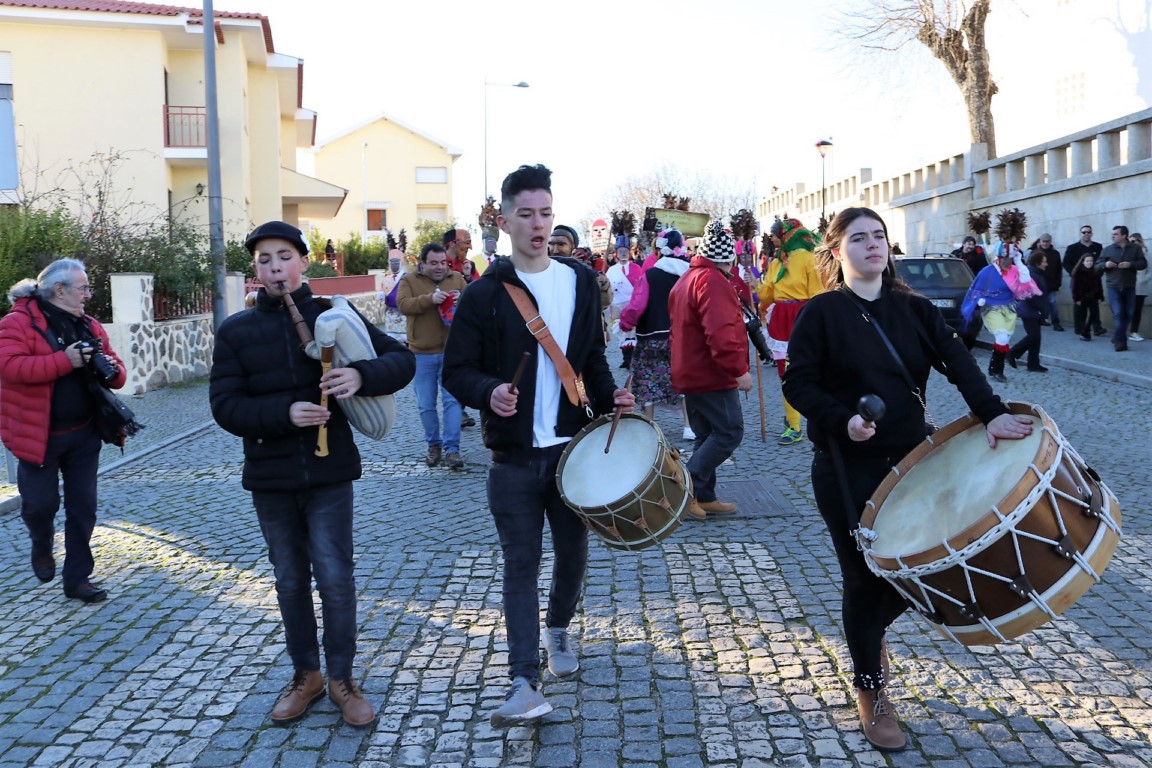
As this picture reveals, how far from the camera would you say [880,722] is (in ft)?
12.5

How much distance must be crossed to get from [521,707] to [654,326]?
17.9ft

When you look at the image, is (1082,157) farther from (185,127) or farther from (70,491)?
(70,491)

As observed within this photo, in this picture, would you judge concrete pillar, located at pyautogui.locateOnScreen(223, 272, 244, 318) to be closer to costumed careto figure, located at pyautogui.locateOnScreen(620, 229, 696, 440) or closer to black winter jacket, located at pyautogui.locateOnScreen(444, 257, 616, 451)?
costumed careto figure, located at pyautogui.locateOnScreen(620, 229, 696, 440)

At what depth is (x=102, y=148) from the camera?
88.8 ft

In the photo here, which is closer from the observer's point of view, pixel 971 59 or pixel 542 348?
pixel 542 348

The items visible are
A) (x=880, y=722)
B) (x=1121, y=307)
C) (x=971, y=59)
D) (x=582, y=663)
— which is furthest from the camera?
(x=971, y=59)

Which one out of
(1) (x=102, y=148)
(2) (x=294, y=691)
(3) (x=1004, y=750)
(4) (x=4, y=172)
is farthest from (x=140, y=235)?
(3) (x=1004, y=750)

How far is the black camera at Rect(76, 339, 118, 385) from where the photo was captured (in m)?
5.96

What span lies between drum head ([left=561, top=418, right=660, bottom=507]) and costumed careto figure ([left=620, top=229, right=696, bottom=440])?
493 cm

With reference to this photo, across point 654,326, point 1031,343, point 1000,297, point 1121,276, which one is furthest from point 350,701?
point 1121,276

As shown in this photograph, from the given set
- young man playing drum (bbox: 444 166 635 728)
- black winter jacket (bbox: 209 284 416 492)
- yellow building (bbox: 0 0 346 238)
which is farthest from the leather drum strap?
yellow building (bbox: 0 0 346 238)

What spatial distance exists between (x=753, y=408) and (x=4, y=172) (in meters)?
22.9

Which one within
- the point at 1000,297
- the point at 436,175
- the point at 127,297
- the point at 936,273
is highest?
the point at 436,175

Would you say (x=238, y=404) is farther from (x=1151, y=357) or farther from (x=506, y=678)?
(x=1151, y=357)
